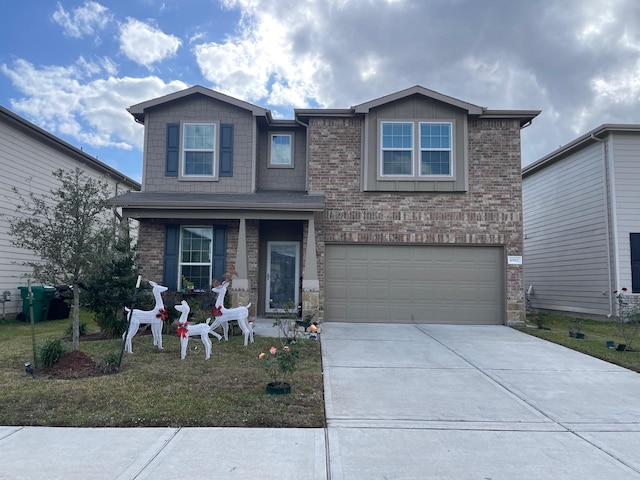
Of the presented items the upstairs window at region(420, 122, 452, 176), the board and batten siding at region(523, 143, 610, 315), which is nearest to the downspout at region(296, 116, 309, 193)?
the upstairs window at region(420, 122, 452, 176)

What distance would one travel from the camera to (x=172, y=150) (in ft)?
41.8

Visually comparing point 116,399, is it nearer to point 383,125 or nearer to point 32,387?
point 32,387

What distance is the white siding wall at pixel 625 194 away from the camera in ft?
42.2

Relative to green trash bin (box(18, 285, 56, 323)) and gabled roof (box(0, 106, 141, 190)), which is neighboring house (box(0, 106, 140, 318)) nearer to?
gabled roof (box(0, 106, 141, 190))

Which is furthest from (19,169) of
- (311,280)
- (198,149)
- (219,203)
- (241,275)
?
(311,280)

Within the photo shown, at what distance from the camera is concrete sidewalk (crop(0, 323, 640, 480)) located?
365 centimetres

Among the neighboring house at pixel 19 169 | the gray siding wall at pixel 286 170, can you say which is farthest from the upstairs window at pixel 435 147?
the neighboring house at pixel 19 169

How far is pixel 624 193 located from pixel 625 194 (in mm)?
40

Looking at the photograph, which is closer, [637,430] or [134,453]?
[134,453]

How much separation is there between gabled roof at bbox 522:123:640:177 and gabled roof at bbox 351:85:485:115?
12.8 feet

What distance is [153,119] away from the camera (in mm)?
12781

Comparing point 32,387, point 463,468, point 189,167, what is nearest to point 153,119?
point 189,167

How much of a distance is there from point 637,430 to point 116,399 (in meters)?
5.66

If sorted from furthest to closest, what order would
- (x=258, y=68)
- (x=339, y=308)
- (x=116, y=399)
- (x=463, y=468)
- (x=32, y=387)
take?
1. (x=258, y=68)
2. (x=339, y=308)
3. (x=32, y=387)
4. (x=116, y=399)
5. (x=463, y=468)
